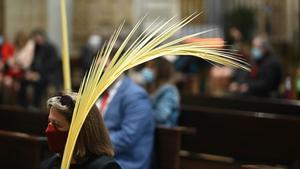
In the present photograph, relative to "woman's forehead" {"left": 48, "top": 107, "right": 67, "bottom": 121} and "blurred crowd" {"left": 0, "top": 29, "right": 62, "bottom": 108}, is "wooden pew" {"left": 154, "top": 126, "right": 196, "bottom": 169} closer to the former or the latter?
"woman's forehead" {"left": 48, "top": 107, "right": 67, "bottom": 121}

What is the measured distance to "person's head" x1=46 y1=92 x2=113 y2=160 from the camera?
3646mm

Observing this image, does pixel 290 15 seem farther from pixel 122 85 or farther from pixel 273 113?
pixel 122 85

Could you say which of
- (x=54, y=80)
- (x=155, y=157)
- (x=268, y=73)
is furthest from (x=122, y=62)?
(x=54, y=80)

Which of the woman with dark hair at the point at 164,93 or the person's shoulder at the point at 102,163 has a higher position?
the woman with dark hair at the point at 164,93

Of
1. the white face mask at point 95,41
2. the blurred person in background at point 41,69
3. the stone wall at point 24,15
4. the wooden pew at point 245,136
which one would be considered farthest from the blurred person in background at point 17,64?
the wooden pew at point 245,136

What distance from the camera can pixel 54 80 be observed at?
1393 cm

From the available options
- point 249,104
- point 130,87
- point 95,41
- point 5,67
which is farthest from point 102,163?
point 95,41

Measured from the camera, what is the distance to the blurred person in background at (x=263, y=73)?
36.2ft

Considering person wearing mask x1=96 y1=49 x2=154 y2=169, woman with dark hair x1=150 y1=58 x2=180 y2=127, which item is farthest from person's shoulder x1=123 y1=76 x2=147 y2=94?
woman with dark hair x1=150 y1=58 x2=180 y2=127

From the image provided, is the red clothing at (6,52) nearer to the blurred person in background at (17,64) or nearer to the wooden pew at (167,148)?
the blurred person in background at (17,64)

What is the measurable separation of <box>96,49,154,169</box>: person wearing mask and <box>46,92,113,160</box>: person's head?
5.91ft

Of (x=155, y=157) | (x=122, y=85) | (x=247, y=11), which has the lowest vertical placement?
(x=155, y=157)

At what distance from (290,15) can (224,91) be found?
5.86m

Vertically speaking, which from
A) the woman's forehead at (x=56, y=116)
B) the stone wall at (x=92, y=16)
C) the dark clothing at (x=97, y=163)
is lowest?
the dark clothing at (x=97, y=163)
